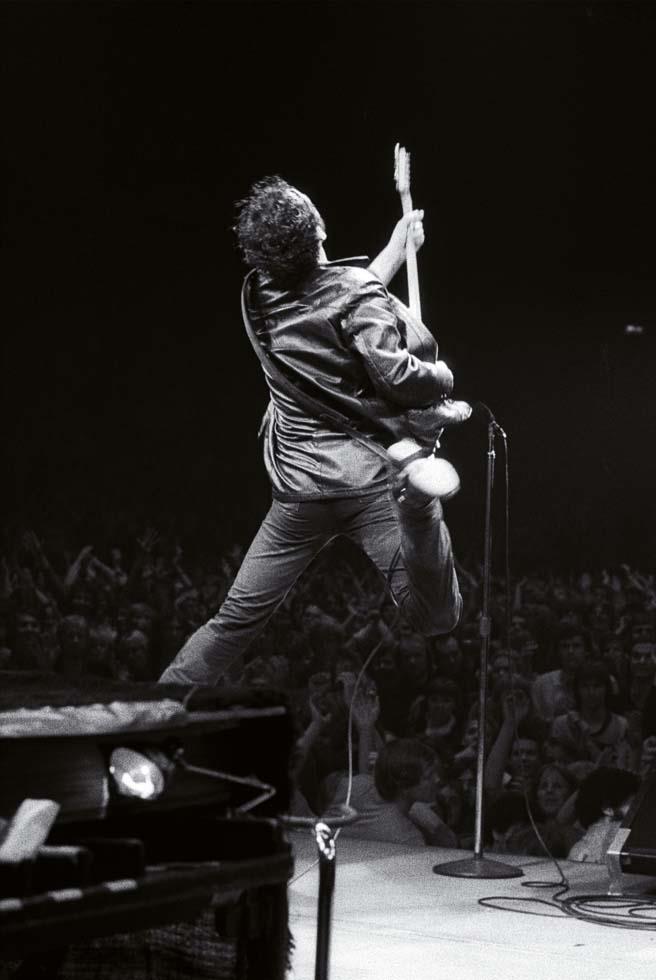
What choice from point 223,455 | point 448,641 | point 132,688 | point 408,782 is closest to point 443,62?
point 223,455

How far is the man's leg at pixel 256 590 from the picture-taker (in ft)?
12.1

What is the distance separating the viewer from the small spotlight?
5.94 feet

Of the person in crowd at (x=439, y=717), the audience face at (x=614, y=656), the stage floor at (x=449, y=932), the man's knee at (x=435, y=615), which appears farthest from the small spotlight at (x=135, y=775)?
the person in crowd at (x=439, y=717)

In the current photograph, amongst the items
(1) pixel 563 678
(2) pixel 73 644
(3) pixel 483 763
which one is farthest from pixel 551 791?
(2) pixel 73 644

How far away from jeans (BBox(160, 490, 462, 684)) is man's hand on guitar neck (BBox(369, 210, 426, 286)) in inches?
28.2

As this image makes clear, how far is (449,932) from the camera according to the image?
145 inches

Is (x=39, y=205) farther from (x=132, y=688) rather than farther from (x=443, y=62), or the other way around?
(x=132, y=688)

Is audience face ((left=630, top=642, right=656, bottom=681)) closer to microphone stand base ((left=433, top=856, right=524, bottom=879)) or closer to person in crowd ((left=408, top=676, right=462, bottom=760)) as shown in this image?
person in crowd ((left=408, top=676, right=462, bottom=760))

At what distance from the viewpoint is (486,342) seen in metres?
5.06

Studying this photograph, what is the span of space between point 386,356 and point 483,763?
1.80 m

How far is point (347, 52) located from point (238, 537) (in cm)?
196

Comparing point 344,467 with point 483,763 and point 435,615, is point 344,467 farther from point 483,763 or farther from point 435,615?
point 483,763

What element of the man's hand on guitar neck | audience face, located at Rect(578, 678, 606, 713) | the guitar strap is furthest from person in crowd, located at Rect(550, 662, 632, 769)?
the man's hand on guitar neck

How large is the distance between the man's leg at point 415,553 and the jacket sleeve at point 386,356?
30cm
